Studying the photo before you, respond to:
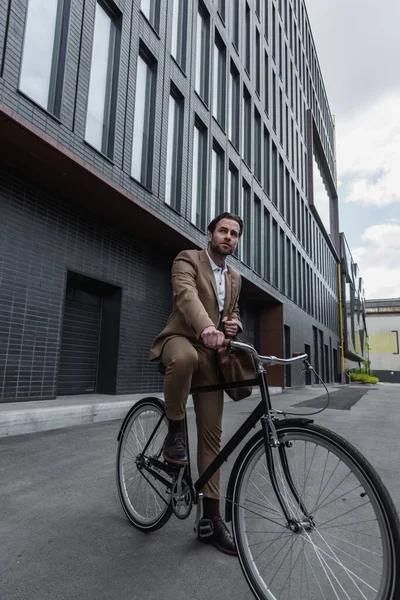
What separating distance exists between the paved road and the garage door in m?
5.07

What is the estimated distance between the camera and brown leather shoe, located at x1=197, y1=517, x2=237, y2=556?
2.25 meters

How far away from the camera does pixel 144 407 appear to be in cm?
279

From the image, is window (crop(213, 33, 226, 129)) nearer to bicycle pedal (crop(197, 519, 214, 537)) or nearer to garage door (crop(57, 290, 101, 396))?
garage door (crop(57, 290, 101, 396))

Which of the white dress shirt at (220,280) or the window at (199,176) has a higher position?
the window at (199,176)

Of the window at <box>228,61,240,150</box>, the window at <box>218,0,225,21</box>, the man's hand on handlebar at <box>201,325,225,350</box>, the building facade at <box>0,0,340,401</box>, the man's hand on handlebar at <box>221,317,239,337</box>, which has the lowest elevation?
the man's hand on handlebar at <box>201,325,225,350</box>

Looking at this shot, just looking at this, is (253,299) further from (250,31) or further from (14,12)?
(14,12)

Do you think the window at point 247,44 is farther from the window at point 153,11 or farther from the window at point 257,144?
the window at point 153,11

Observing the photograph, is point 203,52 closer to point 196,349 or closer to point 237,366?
point 196,349

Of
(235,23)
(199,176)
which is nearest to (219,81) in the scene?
(235,23)

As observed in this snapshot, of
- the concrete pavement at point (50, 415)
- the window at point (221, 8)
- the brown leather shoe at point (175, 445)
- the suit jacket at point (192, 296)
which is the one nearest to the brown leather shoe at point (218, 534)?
the brown leather shoe at point (175, 445)

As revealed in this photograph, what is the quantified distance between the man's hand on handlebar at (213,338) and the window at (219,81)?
48.5 ft

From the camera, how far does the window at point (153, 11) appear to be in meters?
11.2

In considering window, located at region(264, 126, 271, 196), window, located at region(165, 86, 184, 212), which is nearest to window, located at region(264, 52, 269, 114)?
window, located at region(264, 126, 271, 196)

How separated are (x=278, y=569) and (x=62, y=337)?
8107mm
